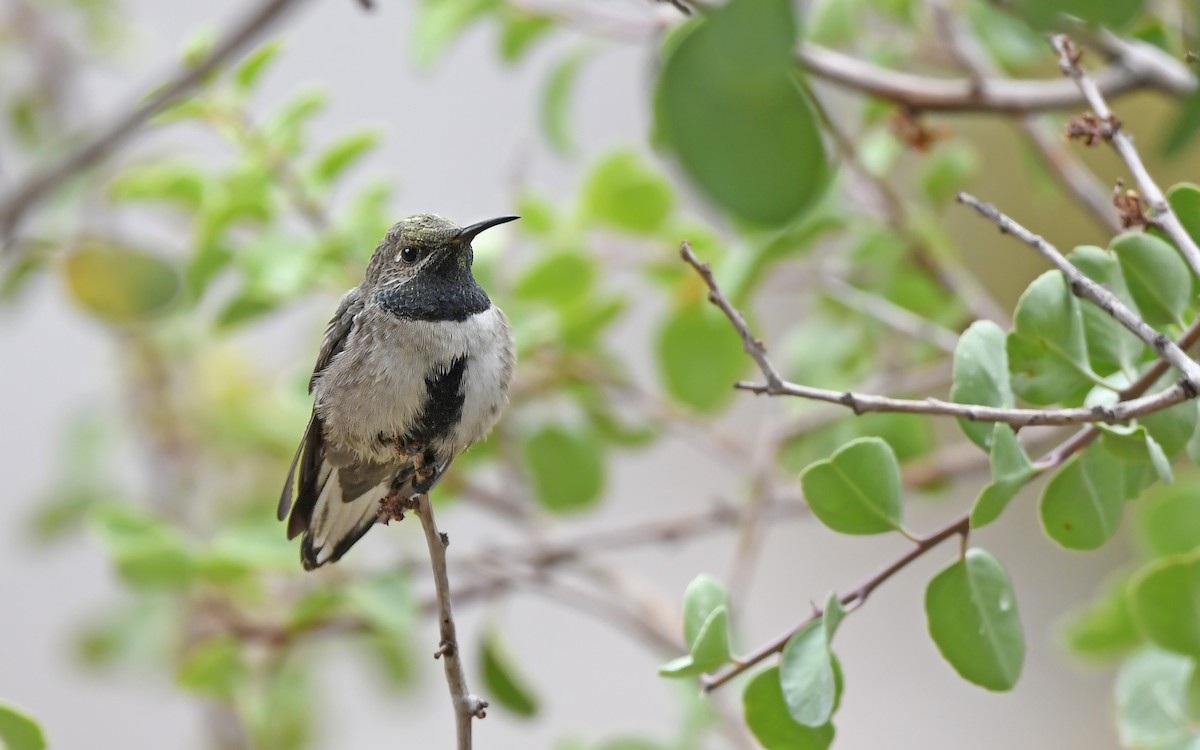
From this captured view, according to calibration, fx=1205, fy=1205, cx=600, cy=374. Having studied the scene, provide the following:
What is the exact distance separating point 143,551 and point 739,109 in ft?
4.14

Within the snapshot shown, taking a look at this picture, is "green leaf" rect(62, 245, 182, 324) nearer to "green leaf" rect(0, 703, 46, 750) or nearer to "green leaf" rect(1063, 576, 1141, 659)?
"green leaf" rect(0, 703, 46, 750)

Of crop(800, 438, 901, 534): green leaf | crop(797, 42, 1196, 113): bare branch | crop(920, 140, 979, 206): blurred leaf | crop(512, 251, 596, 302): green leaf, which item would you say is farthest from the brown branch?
crop(920, 140, 979, 206): blurred leaf

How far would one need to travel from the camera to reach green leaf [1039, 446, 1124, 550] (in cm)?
85

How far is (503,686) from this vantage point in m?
1.56

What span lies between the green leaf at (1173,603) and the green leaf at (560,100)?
4.03ft

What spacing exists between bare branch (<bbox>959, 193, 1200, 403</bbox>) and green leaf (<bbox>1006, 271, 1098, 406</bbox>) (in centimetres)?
1

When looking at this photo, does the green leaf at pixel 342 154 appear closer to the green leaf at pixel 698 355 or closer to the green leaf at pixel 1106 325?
the green leaf at pixel 698 355

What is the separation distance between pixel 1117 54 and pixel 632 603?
1021 millimetres

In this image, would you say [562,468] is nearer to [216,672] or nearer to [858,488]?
[216,672]

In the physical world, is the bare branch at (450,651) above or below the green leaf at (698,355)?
above

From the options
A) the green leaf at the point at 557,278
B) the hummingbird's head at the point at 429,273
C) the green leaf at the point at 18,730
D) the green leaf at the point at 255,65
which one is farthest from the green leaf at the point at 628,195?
the green leaf at the point at 18,730

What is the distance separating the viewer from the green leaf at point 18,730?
82 cm

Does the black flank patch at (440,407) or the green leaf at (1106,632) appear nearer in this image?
the black flank patch at (440,407)

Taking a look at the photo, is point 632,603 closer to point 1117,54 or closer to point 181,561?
point 181,561
